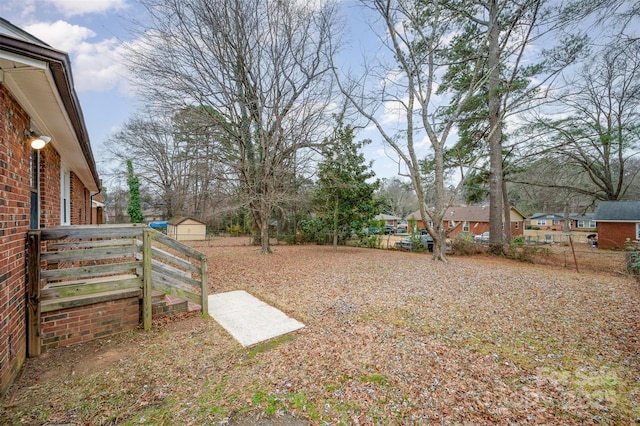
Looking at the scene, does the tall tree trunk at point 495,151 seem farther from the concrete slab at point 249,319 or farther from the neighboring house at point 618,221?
the concrete slab at point 249,319

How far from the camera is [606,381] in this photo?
291cm

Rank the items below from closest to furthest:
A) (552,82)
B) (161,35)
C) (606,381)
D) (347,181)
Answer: (606,381) → (161,35) → (552,82) → (347,181)

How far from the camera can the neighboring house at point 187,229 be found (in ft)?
76.0

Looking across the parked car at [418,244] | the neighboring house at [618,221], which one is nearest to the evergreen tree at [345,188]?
the parked car at [418,244]

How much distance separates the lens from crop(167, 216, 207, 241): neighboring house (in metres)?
23.2

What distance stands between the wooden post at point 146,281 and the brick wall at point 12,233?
1.17 metres

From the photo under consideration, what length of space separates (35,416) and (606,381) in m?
5.57

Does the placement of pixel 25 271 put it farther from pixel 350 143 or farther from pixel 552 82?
pixel 552 82

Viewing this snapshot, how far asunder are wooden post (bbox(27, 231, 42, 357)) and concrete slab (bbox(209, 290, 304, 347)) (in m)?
2.11

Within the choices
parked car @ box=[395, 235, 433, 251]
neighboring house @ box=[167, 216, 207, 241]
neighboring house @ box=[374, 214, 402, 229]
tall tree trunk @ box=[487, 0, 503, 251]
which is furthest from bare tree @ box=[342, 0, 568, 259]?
neighboring house @ box=[374, 214, 402, 229]

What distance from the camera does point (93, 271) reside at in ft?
11.9

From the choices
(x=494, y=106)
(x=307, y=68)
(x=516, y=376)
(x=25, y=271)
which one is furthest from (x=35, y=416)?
(x=494, y=106)

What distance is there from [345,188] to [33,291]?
12.5 meters

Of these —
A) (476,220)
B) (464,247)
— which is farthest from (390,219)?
(464,247)
